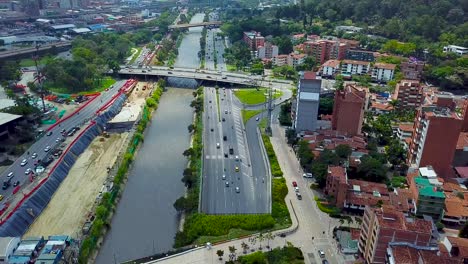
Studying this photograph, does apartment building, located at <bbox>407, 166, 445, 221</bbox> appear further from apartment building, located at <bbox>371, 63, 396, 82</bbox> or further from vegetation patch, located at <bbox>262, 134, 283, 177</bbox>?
apartment building, located at <bbox>371, 63, 396, 82</bbox>

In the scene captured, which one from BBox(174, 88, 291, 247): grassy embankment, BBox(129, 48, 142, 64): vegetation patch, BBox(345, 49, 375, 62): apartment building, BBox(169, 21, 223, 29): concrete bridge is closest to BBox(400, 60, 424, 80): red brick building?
BBox(345, 49, 375, 62): apartment building

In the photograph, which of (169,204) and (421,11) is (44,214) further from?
(421,11)

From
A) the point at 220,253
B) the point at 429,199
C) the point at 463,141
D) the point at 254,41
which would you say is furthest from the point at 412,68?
the point at 220,253

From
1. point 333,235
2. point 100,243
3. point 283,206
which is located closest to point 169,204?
point 100,243

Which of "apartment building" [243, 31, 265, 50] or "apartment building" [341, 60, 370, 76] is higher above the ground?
"apartment building" [243, 31, 265, 50]

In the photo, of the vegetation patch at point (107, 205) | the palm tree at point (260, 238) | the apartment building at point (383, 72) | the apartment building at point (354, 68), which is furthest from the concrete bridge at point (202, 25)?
the palm tree at point (260, 238)

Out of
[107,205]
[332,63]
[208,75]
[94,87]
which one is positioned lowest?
[107,205]

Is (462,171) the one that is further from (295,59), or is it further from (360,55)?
(295,59)
